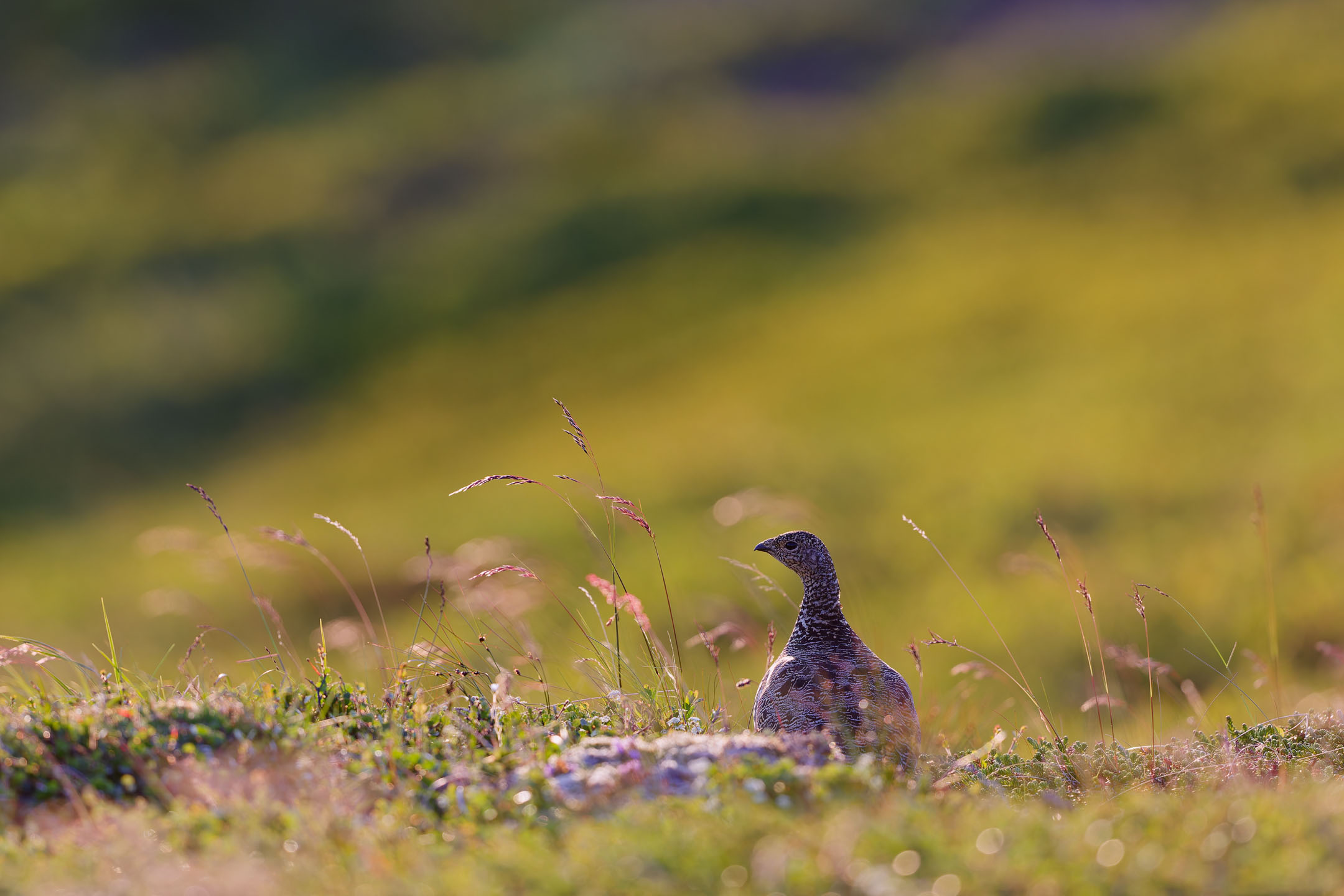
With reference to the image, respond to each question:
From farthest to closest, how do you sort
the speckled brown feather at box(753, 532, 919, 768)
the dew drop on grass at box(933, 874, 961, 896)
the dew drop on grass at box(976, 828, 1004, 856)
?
1. the speckled brown feather at box(753, 532, 919, 768)
2. the dew drop on grass at box(976, 828, 1004, 856)
3. the dew drop on grass at box(933, 874, 961, 896)

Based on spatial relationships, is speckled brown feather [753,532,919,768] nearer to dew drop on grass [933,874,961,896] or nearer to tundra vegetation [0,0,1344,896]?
tundra vegetation [0,0,1344,896]

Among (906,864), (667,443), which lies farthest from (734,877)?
(667,443)

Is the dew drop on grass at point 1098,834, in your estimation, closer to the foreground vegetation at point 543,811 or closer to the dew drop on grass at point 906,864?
the foreground vegetation at point 543,811

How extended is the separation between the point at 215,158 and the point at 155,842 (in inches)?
2489

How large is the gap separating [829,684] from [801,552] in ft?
2.77

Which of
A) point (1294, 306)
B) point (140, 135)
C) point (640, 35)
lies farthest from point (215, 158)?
point (1294, 306)

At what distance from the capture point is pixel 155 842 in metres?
4.12

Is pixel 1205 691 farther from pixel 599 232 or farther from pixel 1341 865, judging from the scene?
pixel 599 232

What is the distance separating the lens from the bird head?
6.24 m

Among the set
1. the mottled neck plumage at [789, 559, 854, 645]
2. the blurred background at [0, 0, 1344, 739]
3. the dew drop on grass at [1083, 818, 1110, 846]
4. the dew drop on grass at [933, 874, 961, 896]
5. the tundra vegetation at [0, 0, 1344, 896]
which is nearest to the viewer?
the dew drop on grass at [933, 874, 961, 896]

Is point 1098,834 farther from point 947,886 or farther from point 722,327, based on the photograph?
point 722,327

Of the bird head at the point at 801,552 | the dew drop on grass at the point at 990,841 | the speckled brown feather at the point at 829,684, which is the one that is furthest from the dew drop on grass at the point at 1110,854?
the bird head at the point at 801,552

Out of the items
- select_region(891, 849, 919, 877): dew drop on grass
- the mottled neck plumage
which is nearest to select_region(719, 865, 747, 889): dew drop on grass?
select_region(891, 849, 919, 877): dew drop on grass

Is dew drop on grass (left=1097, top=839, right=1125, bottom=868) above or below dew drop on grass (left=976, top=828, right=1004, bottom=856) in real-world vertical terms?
below
